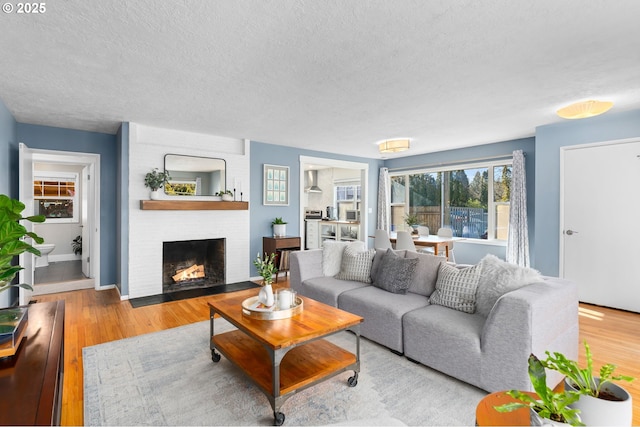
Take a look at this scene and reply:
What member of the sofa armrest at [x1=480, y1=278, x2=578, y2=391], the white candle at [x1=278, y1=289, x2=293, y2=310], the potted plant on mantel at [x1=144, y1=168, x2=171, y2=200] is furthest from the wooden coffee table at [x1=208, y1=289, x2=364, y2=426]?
the potted plant on mantel at [x1=144, y1=168, x2=171, y2=200]

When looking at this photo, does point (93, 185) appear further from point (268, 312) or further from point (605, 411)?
point (605, 411)

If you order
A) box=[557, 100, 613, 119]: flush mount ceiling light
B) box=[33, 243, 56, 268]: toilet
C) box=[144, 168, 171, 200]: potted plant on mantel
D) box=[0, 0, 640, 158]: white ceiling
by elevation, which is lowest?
box=[33, 243, 56, 268]: toilet

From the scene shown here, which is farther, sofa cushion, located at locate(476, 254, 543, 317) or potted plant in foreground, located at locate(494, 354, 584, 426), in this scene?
sofa cushion, located at locate(476, 254, 543, 317)

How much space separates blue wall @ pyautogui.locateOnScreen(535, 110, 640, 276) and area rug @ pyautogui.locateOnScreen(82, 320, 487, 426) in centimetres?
316

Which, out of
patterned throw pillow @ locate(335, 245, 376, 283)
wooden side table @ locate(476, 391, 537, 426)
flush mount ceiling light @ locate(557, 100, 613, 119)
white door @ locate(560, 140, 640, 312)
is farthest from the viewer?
white door @ locate(560, 140, 640, 312)

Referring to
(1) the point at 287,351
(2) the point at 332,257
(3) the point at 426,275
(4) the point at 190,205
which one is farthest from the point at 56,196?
(3) the point at 426,275

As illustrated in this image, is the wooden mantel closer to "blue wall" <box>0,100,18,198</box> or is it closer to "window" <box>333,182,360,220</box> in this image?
"blue wall" <box>0,100,18,198</box>

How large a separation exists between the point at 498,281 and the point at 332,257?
191 centimetres

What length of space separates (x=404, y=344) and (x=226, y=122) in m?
3.45

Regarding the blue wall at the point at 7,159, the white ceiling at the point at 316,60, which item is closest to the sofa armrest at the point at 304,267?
the white ceiling at the point at 316,60

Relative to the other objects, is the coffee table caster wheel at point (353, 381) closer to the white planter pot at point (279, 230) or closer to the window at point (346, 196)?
the white planter pot at point (279, 230)

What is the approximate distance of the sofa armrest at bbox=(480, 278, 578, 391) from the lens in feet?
6.41

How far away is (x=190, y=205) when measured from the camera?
4637 mm

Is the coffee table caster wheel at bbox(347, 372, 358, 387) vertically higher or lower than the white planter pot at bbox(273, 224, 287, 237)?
lower
